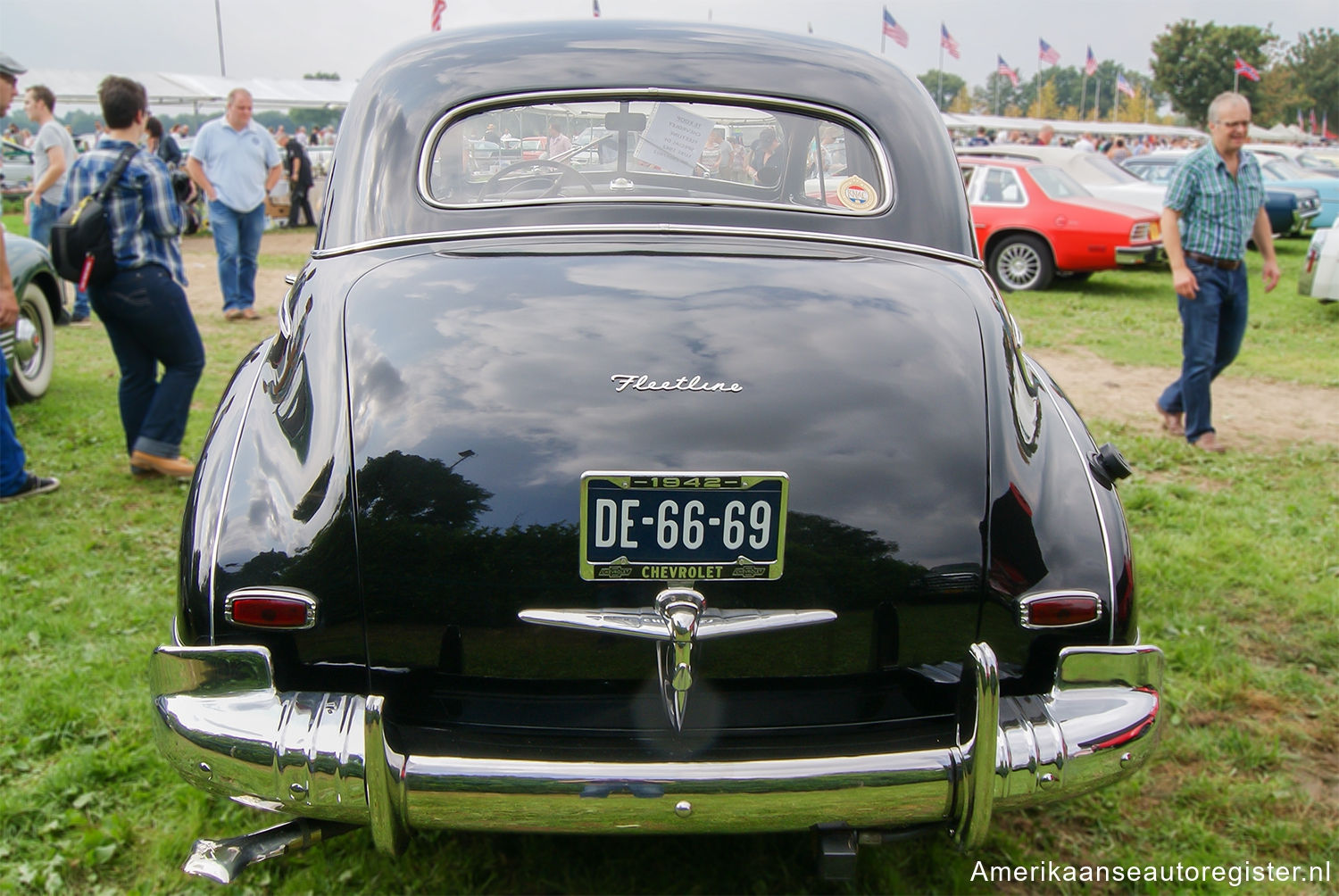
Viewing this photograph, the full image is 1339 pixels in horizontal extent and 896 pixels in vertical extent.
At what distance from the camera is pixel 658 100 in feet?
9.53

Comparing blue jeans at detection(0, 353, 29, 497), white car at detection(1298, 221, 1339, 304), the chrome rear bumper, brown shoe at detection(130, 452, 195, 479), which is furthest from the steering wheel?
white car at detection(1298, 221, 1339, 304)

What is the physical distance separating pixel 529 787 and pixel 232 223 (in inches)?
342

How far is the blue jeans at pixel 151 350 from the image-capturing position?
481cm

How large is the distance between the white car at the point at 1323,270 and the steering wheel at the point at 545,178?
31.4 feet

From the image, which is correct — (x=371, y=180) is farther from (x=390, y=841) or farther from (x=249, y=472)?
(x=390, y=841)

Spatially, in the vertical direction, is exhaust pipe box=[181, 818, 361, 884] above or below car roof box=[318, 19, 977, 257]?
below

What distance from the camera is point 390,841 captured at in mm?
1964

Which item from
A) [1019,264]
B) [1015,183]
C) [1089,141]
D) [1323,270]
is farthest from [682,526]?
[1089,141]

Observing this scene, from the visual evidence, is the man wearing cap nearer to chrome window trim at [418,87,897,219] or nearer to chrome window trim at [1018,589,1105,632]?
chrome window trim at [418,87,897,219]

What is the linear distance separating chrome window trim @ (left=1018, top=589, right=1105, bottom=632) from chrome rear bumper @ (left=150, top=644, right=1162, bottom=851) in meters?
0.16

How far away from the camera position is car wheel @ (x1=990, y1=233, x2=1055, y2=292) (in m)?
12.1

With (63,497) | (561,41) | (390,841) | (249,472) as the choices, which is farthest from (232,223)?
(390,841)

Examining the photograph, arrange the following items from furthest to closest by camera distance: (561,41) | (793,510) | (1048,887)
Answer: (561,41) → (1048,887) → (793,510)

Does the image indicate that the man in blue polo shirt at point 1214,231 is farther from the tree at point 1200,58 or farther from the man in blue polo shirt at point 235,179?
the tree at point 1200,58
